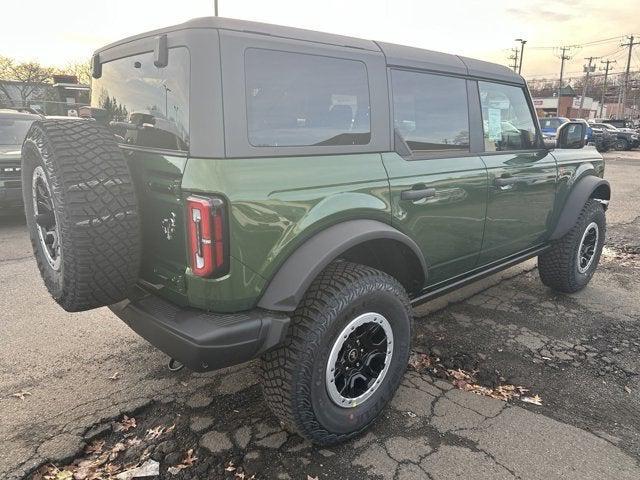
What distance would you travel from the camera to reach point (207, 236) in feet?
6.32

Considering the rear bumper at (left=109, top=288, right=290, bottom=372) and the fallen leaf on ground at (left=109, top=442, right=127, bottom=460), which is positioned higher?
the rear bumper at (left=109, top=288, right=290, bottom=372)

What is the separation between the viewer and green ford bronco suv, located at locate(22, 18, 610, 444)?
1.98 m

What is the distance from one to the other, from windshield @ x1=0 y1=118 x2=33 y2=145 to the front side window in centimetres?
726

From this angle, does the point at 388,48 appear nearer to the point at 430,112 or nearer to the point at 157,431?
the point at 430,112

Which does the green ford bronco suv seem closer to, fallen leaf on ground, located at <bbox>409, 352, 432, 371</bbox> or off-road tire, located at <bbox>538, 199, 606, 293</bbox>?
fallen leaf on ground, located at <bbox>409, 352, 432, 371</bbox>

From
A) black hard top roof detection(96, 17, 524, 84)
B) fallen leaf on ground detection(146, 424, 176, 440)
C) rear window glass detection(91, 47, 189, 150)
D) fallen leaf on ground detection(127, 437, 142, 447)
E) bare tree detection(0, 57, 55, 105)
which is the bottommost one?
fallen leaf on ground detection(127, 437, 142, 447)

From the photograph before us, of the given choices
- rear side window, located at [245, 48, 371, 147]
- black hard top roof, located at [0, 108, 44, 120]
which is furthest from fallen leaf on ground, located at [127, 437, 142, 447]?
black hard top roof, located at [0, 108, 44, 120]

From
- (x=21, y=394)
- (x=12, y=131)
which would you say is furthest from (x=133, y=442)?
(x=12, y=131)

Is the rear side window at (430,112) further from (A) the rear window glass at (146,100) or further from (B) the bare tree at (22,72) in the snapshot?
(B) the bare tree at (22,72)

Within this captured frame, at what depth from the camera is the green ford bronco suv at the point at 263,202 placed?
78.0 inches

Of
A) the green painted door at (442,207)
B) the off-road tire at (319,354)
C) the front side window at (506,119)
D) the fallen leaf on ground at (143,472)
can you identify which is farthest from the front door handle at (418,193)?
the fallen leaf on ground at (143,472)

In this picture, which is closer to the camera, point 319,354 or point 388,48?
point 319,354

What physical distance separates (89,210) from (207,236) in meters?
0.53

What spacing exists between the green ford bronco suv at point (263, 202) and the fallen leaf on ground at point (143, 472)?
603mm
